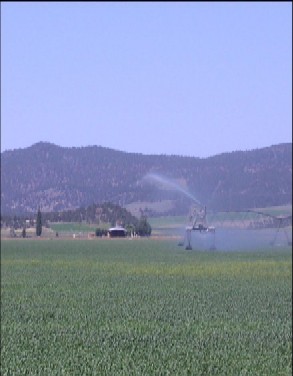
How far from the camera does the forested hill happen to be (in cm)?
1445

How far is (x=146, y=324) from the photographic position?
24.7 m

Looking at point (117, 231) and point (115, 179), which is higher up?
point (115, 179)

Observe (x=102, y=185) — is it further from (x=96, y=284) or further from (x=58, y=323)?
(x=96, y=284)

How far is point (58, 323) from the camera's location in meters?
24.9

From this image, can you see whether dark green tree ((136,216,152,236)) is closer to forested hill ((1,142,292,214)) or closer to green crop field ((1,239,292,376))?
forested hill ((1,142,292,214))

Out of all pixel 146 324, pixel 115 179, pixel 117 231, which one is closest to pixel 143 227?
pixel 117 231

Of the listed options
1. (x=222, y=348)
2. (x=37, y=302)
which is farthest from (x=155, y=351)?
(x=37, y=302)

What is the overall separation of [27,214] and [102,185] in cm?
232

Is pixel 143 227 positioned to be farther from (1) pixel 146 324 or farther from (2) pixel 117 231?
(1) pixel 146 324

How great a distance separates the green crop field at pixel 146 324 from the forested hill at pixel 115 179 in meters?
2.95

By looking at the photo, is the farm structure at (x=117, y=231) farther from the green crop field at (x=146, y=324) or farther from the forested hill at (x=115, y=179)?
the green crop field at (x=146, y=324)

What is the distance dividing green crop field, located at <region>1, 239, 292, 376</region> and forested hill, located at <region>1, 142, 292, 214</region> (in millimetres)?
2953

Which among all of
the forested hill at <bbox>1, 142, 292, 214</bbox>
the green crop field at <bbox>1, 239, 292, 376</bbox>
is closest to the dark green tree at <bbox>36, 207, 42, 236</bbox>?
the forested hill at <bbox>1, 142, 292, 214</bbox>

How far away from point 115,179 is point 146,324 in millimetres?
9318
